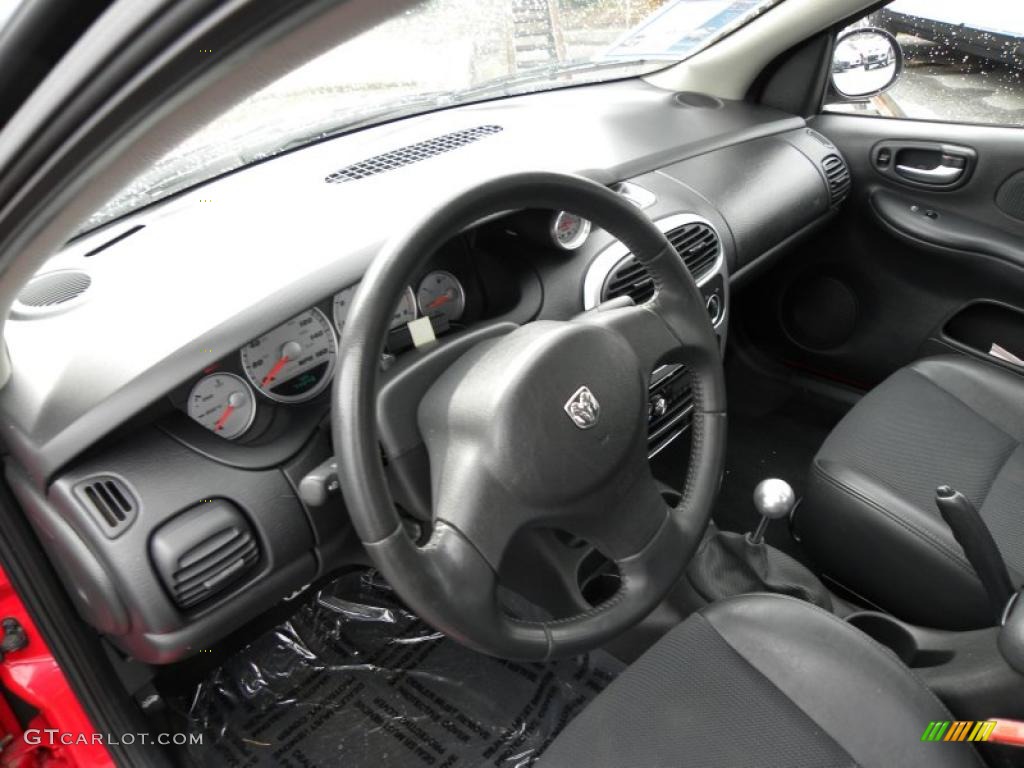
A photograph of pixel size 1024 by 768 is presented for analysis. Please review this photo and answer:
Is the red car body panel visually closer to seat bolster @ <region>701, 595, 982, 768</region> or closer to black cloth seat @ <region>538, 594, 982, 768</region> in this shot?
black cloth seat @ <region>538, 594, 982, 768</region>

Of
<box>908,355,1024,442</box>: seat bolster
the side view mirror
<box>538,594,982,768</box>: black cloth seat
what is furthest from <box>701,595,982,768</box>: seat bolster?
the side view mirror

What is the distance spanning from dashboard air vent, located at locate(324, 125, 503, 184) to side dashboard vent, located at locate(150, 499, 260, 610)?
0.74 meters

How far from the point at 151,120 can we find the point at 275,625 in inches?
59.1

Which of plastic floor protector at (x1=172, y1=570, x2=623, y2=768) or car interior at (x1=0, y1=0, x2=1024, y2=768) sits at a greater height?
car interior at (x1=0, y1=0, x2=1024, y2=768)

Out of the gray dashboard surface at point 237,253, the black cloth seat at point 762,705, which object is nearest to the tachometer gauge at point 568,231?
the gray dashboard surface at point 237,253

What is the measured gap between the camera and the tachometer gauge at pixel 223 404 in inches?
42.7

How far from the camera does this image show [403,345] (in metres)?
1.27

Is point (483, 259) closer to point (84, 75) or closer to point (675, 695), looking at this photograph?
point (675, 695)

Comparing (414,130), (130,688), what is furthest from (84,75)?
(414,130)

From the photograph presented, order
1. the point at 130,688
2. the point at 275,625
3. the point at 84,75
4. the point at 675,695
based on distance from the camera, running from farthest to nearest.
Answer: the point at 275,625
the point at 130,688
the point at 675,695
the point at 84,75

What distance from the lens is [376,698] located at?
5.52 ft

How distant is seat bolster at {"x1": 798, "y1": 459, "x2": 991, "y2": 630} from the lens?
1342 mm

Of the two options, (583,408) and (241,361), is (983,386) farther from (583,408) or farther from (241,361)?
(241,361)

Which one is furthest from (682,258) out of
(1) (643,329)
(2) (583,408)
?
(2) (583,408)
